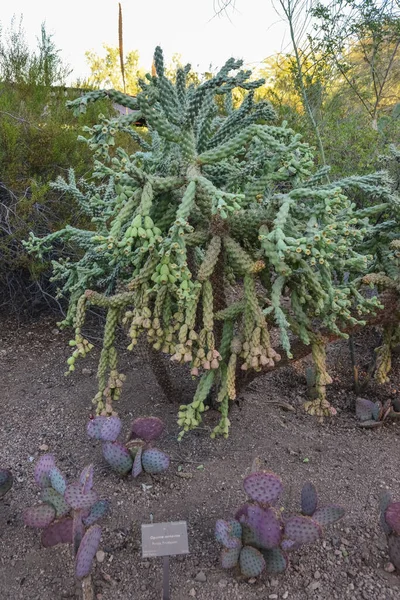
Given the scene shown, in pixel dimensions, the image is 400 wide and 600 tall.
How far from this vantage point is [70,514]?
86.7 inches

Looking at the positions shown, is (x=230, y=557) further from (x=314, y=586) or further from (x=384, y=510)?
(x=384, y=510)

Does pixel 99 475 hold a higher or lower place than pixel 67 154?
lower

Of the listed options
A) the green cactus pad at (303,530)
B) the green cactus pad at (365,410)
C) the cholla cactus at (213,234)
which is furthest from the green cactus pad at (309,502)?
the green cactus pad at (365,410)

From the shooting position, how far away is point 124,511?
247 centimetres

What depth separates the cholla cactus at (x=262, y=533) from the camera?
204cm

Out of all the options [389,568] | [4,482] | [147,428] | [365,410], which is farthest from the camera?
[365,410]

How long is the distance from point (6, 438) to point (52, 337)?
1462 mm

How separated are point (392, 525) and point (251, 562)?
559 mm

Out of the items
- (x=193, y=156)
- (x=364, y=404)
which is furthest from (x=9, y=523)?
(x=364, y=404)

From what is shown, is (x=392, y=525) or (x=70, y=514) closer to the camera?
(x=392, y=525)

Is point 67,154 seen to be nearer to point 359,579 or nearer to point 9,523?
point 9,523

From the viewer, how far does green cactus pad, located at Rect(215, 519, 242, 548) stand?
2.06 meters

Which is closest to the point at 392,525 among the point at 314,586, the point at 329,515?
the point at 329,515

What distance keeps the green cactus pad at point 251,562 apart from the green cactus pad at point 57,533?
689 millimetres
